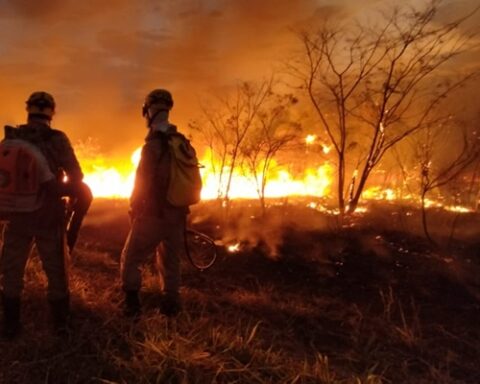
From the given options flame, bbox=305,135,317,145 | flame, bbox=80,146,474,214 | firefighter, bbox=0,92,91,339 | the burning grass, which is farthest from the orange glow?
firefighter, bbox=0,92,91,339

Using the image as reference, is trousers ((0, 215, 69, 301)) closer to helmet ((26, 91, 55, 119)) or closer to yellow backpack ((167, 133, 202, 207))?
helmet ((26, 91, 55, 119))

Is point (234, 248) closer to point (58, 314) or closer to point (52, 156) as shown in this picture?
point (58, 314)

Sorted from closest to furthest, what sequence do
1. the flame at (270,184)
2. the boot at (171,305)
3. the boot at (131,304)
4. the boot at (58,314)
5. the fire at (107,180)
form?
the boot at (58,314)
the boot at (131,304)
the boot at (171,305)
the flame at (270,184)
the fire at (107,180)

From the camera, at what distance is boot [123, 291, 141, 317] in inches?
169

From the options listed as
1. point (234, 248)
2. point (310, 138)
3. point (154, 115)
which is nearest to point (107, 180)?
point (310, 138)

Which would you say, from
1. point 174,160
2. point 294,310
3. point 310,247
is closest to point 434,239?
point 310,247

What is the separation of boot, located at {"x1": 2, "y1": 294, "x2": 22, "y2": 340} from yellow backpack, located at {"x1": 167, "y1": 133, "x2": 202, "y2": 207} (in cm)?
146

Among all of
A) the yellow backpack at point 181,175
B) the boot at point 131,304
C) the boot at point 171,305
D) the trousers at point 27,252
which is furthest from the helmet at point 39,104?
the boot at point 171,305

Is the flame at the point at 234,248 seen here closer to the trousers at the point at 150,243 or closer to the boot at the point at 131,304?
the trousers at the point at 150,243

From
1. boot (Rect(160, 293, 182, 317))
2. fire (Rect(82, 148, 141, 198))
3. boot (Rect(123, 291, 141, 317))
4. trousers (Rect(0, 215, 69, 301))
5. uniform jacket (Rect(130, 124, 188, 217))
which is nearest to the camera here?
trousers (Rect(0, 215, 69, 301))

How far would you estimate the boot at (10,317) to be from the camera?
12.4 feet

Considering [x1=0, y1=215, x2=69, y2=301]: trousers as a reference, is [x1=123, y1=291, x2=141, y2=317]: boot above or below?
below

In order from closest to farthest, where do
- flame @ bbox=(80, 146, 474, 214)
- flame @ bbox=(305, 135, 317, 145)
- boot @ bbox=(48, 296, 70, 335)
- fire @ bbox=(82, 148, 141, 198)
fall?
boot @ bbox=(48, 296, 70, 335) → flame @ bbox=(305, 135, 317, 145) → flame @ bbox=(80, 146, 474, 214) → fire @ bbox=(82, 148, 141, 198)

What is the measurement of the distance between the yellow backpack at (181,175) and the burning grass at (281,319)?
3.47ft
